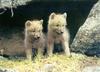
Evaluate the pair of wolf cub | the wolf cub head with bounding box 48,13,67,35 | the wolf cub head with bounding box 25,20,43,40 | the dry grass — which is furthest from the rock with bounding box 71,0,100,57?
the wolf cub head with bounding box 25,20,43,40

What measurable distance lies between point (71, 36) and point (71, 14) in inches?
24.8

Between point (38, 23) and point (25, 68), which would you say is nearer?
point (25, 68)

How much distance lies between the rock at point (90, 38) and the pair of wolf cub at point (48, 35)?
30 cm

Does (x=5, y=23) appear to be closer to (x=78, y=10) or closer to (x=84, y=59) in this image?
(x=78, y=10)

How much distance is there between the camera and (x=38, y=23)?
11.4 meters

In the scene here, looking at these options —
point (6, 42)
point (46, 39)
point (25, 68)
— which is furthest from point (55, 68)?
point (6, 42)

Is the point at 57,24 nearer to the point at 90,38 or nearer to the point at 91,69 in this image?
the point at 90,38

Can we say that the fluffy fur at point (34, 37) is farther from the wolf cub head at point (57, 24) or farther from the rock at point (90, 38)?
the rock at point (90, 38)

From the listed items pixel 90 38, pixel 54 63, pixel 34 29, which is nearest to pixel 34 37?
pixel 34 29

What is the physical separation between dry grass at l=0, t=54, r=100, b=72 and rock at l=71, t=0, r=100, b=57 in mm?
195

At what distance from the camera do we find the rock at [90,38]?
11.5 m

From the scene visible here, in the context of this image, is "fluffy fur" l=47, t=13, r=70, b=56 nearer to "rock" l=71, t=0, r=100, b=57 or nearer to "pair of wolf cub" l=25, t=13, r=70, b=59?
"pair of wolf cub" l=25, t=13, r=70, b=59

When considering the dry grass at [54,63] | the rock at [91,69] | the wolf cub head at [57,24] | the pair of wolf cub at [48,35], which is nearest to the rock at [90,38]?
the dry grass at [54,63]

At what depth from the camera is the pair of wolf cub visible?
1130cm
